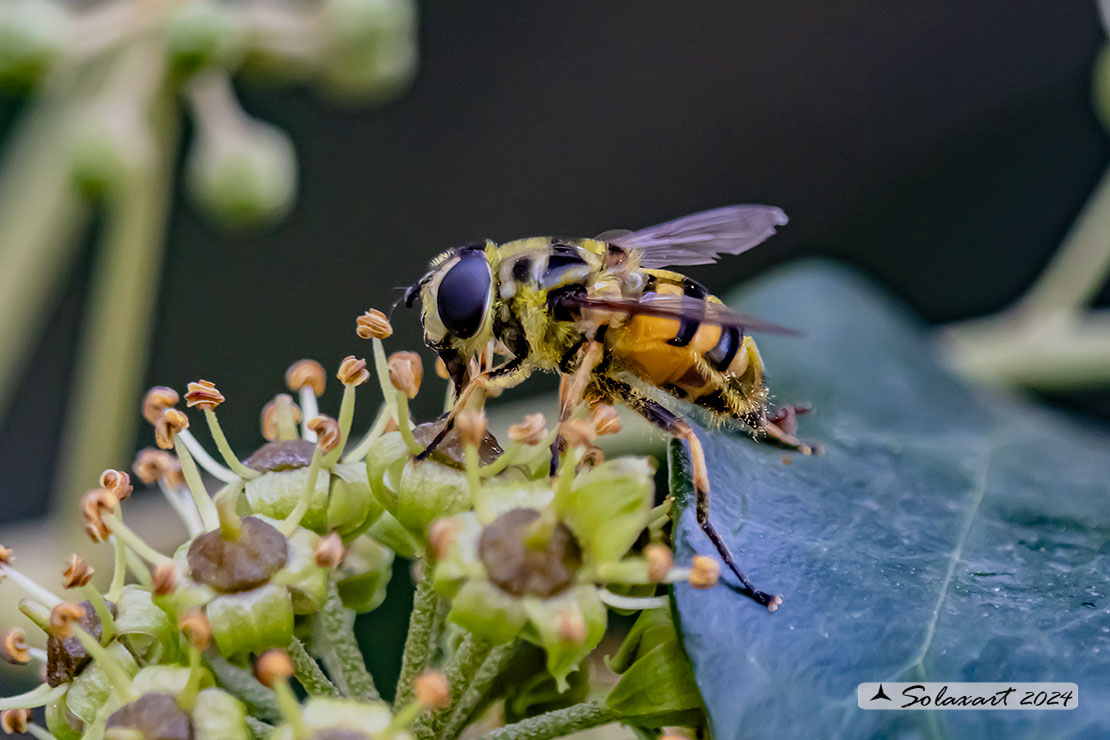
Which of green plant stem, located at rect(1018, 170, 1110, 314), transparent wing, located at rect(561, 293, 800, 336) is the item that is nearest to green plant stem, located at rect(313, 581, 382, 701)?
transparent wing, located at rect(561, 293, 800, 336)

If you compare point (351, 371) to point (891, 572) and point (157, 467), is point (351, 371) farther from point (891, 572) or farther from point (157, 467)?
point (891, 572)

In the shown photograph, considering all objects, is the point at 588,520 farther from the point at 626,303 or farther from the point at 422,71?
the point at 422,71

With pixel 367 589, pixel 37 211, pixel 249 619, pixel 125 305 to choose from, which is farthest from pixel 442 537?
pixel 37 211

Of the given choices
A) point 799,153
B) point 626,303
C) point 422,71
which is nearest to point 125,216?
A: point 626,303

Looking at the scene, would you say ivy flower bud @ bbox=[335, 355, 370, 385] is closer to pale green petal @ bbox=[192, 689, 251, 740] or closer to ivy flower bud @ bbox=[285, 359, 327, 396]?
ivy flower bud @ bbox=[285, 359, 327, 396]

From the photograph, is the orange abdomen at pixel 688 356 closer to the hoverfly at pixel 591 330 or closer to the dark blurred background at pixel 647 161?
the hoverfly at pixel 591 330

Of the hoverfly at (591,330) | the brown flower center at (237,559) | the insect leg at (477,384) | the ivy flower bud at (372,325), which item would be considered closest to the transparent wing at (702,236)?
the hoverfly at (591,330)
